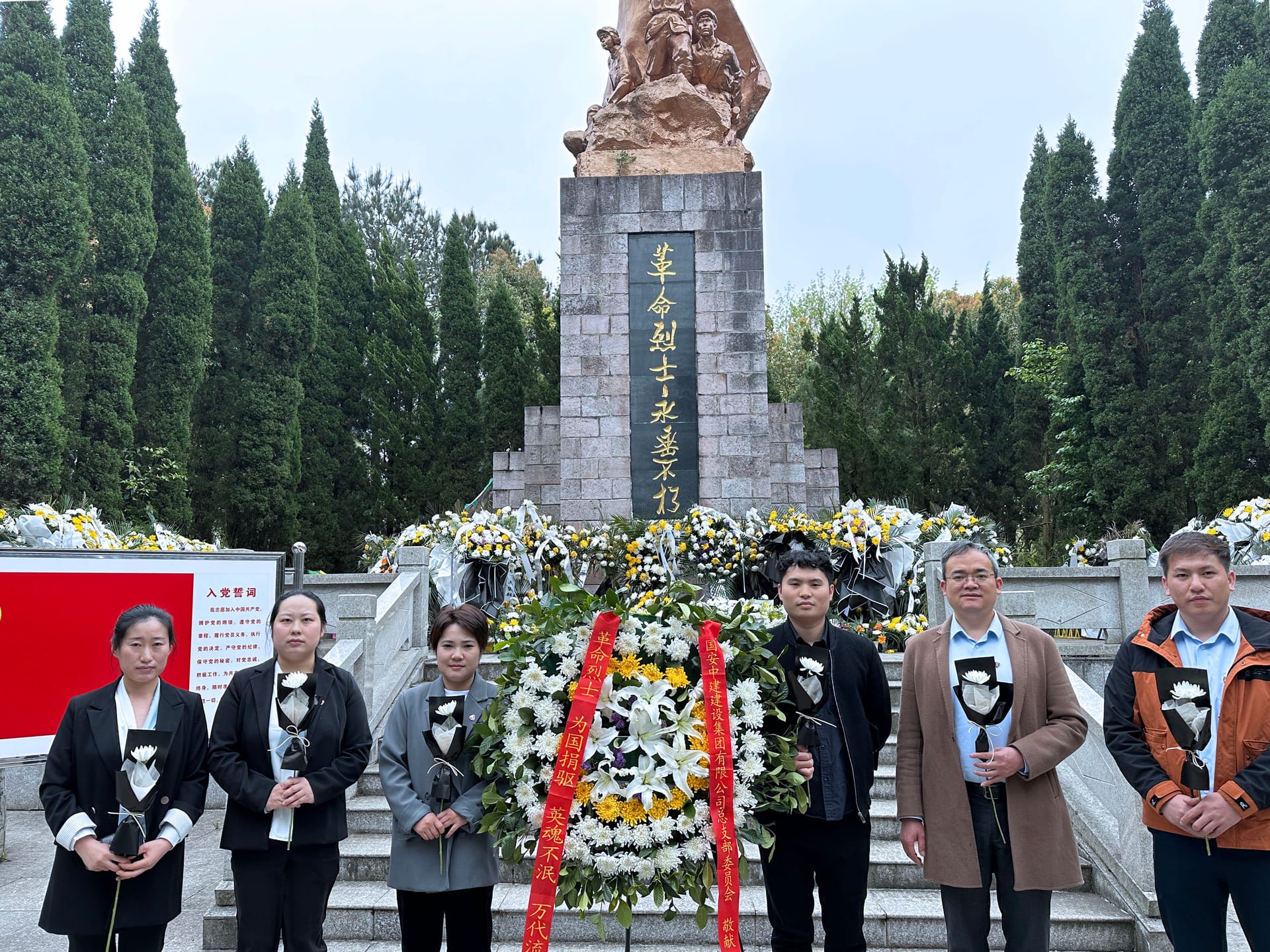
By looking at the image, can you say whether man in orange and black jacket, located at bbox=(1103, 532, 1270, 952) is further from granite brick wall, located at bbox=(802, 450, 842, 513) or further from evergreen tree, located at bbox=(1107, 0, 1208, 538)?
evergreen tree, located at bbox=(1107, 0, 1208, 538)

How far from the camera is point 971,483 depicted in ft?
49.9

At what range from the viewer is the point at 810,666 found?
2.68 m

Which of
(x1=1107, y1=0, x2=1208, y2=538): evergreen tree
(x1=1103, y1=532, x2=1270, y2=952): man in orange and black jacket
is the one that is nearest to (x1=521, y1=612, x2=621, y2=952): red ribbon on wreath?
(x1=1103, y1=532, x2=1270, y2=952): man in orange and black jacket

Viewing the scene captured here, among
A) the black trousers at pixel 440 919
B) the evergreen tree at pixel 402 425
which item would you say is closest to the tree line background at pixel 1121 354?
the evergreen tree at pixel 402 425

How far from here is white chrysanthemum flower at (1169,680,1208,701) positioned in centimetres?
246

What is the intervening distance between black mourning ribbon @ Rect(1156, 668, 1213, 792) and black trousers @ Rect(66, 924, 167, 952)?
282cm

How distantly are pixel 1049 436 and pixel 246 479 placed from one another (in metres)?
13.4

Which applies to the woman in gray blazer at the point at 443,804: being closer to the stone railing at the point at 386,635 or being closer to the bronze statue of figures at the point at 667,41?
the stone railing at the point at 386,635

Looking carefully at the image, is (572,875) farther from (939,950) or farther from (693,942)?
(939,950)

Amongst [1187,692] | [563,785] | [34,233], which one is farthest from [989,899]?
[34,233]

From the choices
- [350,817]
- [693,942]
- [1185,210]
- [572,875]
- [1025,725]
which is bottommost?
[693,942]

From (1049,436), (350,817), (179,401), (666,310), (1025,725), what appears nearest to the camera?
(1025,725)

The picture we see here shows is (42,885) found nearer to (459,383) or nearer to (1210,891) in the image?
(1210,891)

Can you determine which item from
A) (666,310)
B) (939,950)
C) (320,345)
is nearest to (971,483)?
(666,310)
